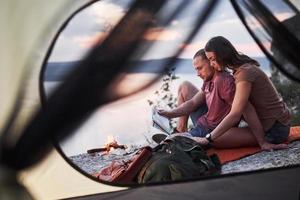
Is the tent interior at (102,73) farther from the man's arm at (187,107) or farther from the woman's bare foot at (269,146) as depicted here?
the woman's bare foot at (269,146)

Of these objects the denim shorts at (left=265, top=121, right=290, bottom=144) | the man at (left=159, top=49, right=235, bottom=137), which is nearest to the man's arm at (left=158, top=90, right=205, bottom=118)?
the man at (left=159, top=49, right=235, bottom=137)

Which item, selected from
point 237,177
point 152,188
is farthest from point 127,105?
point 237,177

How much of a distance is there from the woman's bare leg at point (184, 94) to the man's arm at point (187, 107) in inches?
0.9

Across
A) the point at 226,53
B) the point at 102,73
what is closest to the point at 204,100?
the point at 226,53

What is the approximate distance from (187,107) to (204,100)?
0.41 feet

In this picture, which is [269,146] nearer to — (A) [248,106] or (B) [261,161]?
(B) [261,161]

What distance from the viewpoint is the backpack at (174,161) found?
2.65 meters

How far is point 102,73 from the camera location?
2.48 m

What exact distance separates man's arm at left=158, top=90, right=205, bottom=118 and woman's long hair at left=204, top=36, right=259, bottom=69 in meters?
0.26

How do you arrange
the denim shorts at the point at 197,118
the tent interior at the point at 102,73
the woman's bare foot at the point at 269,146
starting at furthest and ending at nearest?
the woman's bare foot at the point at 269,146 → the denim shorts at the point at 197,118 → the tent interior at the point at 102,73

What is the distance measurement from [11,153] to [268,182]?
166 cm

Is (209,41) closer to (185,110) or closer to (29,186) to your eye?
(185,110)

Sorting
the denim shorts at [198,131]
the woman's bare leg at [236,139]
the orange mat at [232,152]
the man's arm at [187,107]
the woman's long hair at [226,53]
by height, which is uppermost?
the woman's long hair at [226,53]

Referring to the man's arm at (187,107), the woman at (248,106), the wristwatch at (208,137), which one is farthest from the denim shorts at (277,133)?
the man's arm at (187,107)
